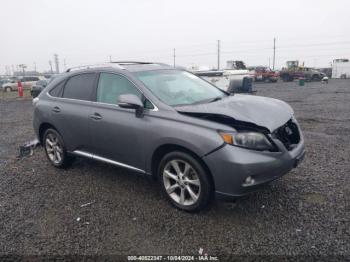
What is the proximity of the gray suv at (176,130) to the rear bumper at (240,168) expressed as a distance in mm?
10

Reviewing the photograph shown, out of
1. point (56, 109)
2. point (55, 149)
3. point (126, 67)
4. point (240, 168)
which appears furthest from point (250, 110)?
point (55, 149)

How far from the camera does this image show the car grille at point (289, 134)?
3.51 meters

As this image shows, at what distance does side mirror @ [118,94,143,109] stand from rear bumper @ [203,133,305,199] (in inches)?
42.5

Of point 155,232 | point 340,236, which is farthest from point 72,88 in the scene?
point 340,236

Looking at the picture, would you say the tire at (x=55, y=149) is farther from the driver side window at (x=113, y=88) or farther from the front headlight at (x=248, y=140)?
the front headlight at (x=248, y=140)

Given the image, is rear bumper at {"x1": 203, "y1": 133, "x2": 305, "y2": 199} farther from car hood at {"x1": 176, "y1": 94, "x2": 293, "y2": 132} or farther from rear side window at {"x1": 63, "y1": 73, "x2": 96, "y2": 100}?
rear side window at {"x1": 63, "y1": 73, "x2": 96, "y2": 100}

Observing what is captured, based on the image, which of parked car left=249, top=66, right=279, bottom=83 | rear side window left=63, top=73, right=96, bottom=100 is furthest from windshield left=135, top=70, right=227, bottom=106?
parked car left=249, top=66, right=279, bottom=83

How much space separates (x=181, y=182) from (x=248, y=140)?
3.08 feet

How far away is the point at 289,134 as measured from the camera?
3.81 m

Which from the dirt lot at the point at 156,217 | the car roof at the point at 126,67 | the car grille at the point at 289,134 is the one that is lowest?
the dirt lot at the point at 156,217

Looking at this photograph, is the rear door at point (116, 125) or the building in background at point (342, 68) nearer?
the rear door at point (116, 125)

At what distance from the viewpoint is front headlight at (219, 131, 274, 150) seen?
3.10 metres

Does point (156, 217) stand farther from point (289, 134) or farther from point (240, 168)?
point (289, 134)

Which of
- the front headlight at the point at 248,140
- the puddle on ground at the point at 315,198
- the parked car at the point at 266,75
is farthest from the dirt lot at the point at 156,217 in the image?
the parked car at the point at 266,75
